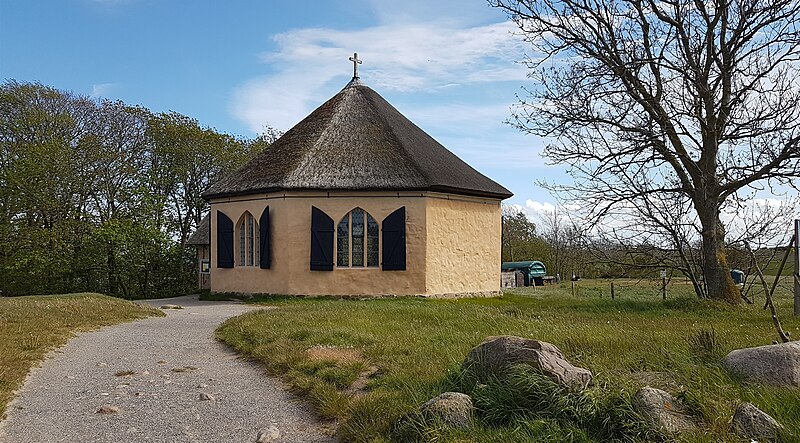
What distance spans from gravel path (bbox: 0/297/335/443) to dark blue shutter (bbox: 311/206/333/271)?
9.93m

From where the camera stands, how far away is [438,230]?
71.0 feet

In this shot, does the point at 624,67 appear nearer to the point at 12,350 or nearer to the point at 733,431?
the point at 733,431

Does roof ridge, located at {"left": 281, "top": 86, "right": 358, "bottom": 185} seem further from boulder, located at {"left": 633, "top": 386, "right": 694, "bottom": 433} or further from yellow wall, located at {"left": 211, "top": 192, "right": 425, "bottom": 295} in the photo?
boulder, located at {"left": 633, "top": 386, "right": 694, "bottom": 433}

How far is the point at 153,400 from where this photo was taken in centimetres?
717

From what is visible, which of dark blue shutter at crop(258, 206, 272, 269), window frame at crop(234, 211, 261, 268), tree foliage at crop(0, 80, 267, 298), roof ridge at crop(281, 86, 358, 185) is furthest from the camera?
tree foliage at crop(0, 80, 267, 298)

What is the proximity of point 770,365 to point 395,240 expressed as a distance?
15.6 metres

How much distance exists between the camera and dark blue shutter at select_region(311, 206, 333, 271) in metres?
21.0

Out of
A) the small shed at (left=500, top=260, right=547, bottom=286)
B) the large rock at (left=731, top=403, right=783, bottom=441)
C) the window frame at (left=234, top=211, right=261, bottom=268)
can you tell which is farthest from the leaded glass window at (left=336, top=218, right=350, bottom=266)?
the small shed at (left=500, top=260, right=547, bottom=286)

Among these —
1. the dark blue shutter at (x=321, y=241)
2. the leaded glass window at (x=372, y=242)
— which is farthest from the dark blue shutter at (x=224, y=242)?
the leaded glass window at (x=372, y=242)

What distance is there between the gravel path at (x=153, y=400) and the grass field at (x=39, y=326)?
222 mm

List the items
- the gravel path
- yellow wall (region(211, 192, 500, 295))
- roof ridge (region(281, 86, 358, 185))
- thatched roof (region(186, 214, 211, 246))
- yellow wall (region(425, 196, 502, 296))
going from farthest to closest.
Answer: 1. thatched roof (region(186, 214, 211, 246))
2. yellow wall (region(425, 196, 502, 296))
3. roof ridge (region(281, 86, 358, 185))
4. yellow wall (region(211, 192, 500, 295))
5. the gravel path

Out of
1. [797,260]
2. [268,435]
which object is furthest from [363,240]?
[268,435]

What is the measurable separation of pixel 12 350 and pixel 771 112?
14853 millimetres

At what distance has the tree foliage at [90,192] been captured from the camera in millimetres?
31094
